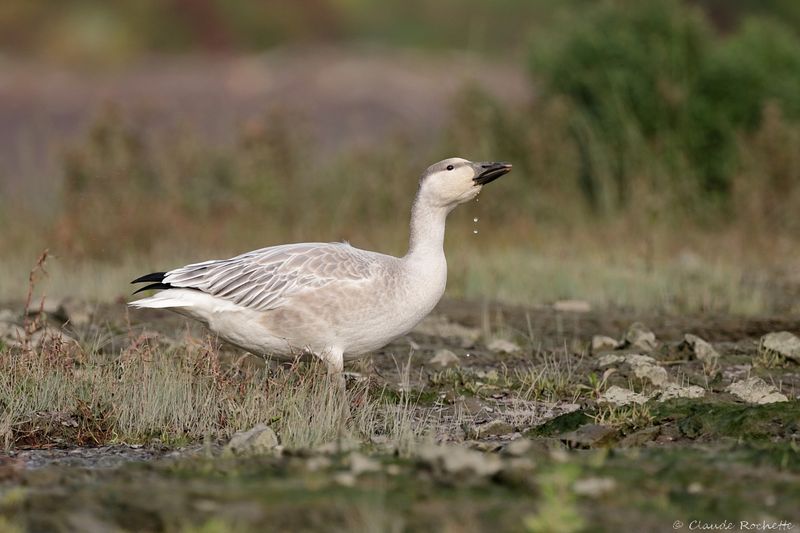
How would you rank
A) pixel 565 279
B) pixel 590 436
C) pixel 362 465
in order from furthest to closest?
pixel 565 279 → pixel 590 436 → pixel 362 465

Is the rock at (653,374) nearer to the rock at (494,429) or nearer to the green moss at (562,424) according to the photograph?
the green moss at (562,424)

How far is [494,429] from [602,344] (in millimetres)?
2521

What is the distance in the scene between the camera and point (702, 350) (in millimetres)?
8289

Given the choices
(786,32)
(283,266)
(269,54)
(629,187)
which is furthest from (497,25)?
(283,266)

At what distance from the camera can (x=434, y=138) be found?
52.4ft

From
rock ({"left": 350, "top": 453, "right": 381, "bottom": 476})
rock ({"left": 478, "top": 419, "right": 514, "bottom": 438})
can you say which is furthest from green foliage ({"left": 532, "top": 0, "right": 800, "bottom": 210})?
rock ({"left": 350, "top": 453, "right": 381, "bottom": 476})

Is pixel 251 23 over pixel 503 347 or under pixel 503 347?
over

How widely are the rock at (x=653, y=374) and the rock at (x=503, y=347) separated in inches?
51.1

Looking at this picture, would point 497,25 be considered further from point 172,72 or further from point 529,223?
point 529,223

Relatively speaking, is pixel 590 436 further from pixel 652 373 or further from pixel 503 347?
pixel 503 347

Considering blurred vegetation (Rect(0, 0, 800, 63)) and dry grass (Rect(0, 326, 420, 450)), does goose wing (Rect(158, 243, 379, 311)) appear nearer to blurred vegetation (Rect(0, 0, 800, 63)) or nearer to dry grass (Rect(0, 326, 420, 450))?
dry grass (Rect(0, 326, 420, 450))

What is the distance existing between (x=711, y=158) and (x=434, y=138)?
3393mm

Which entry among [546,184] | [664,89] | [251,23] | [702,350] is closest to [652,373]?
[702,350]

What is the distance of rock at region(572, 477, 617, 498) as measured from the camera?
4379 mm
